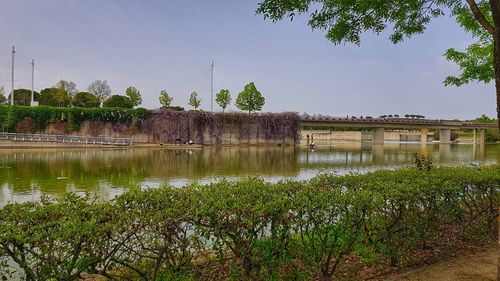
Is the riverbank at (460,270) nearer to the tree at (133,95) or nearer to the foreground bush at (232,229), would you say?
the foreground bush at (232,229)

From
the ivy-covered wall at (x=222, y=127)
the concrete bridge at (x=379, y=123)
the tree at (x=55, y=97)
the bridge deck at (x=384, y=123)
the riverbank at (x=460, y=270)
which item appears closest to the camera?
the riverbank at (x=460, y=270)

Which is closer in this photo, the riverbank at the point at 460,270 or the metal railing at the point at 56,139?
the riverbank at the point at 460,270

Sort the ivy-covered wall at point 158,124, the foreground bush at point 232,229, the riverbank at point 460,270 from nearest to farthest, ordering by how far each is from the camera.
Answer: the foreground bush at point 232,229, the riverbank at point 460,270, the ivy-covered wall at point 158,124

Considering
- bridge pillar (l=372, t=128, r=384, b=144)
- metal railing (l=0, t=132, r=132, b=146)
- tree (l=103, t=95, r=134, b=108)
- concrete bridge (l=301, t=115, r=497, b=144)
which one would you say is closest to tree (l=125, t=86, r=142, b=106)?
tree (l=103, t=95, r=134, b=108)

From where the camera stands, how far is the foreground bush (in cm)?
269

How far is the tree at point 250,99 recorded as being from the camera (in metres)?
62.8

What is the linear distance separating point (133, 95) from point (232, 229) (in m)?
67.2

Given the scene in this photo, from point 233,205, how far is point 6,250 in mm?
1726

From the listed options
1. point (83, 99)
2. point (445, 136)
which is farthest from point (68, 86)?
point (445, 136)

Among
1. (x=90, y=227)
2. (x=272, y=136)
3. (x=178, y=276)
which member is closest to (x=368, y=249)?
(x=178, y=276)

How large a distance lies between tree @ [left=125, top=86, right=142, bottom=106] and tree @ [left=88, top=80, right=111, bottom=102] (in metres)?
4.68

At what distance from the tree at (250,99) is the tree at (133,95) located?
1895 cm

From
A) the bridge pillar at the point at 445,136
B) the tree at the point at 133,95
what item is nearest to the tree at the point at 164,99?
the tree at the point at 133,95

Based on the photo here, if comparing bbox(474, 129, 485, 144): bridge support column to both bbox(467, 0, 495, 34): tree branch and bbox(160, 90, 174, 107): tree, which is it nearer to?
bbox(160, 90, 174, 107): tree
